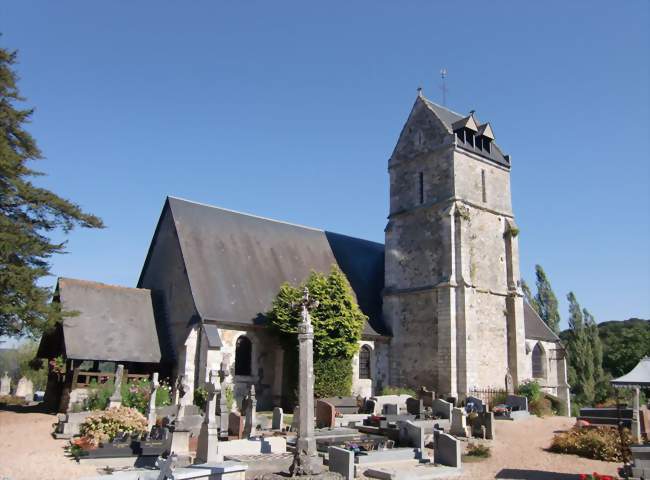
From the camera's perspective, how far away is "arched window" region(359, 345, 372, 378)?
2602cm

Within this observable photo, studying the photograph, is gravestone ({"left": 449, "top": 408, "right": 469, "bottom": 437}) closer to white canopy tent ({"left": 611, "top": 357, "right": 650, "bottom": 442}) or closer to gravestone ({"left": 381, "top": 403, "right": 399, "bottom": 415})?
gravestone ({"left": 381, "top": 403, "right": 399, "bottom": 415})

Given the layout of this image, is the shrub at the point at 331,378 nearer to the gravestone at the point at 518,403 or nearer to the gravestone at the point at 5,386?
the gravestone at the point at 518,403

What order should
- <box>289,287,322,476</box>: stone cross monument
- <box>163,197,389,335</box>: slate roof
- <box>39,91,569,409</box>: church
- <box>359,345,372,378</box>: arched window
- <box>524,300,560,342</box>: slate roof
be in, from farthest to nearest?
<box>524,300,560,342</box>: slate roof
<box>359,345,372,378</box>: arched window
<box>163,197,389,335</box>: slate roof
<box>39,91,569,409</box>: church
<box>289,287,322,476</box>: stone cross monument

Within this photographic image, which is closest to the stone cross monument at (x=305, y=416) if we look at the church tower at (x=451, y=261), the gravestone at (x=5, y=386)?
the church tower at (x=451, y=261)

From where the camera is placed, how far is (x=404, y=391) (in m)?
24.6

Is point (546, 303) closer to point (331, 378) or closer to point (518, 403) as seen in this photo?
point (518, 403)

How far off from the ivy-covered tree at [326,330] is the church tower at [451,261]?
409cm

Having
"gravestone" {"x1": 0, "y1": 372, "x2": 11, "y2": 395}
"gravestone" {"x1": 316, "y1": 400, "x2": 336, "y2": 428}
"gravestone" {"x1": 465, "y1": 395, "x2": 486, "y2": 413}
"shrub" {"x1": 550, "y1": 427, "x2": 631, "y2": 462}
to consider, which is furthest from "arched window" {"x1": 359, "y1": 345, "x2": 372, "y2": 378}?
"gravestone" {"x1": 0, "y1": 372, "x2": 11, "y2": 395}

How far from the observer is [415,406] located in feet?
66.6

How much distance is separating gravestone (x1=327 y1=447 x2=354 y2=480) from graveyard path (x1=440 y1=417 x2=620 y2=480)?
274cm

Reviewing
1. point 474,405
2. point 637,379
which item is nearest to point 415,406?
point 474,405

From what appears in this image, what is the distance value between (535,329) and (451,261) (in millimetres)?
9279

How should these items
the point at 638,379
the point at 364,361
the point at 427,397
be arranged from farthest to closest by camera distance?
the point at 364,361
the point at 427,397
the point at 638,379

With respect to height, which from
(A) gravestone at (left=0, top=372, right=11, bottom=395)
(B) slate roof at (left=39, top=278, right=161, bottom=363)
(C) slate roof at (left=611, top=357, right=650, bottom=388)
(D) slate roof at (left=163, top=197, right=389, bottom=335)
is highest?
(D) slate roof at (left=163, top=197, right=389, bottom=335)
